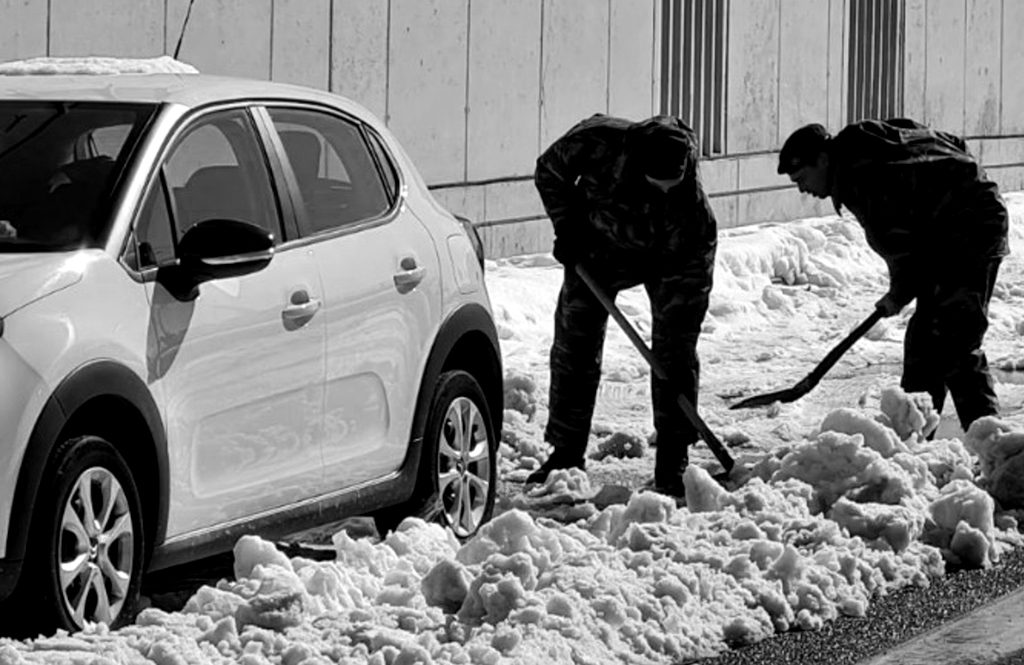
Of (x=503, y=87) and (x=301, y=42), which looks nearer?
(x=301, y=42)

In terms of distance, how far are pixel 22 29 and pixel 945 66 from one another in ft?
48.4

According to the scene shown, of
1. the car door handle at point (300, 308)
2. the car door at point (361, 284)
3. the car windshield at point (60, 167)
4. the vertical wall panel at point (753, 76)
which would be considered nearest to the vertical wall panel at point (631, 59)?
the vertical wall panel at point (753, 76)

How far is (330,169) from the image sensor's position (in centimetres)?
823

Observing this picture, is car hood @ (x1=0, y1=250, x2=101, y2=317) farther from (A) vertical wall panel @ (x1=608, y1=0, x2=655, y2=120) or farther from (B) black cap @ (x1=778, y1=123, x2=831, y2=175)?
(A) vertical wall panel @ (x1=608, y1=0, x2=655, y2=120)

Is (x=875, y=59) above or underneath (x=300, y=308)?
underneath

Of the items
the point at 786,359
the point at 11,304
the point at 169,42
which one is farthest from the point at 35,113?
the point at 786,359

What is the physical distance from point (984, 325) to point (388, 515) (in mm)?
3380

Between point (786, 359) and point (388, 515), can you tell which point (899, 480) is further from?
point (786, 359)

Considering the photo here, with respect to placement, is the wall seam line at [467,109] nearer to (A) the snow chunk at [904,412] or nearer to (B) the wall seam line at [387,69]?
(B) the wall seam line at [387,69]

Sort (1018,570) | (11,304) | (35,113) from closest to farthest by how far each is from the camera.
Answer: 1. (11,304)
2. (35,113)
3. (1018,570)

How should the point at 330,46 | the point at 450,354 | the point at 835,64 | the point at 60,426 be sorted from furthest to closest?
the point at 835,64 < the point at 330,46 < the point at 450,354 < the point at 60,426

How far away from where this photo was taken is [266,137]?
775cm

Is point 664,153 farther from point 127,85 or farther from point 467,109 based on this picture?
point 467,109

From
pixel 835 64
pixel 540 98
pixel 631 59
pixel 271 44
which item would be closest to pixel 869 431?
pixel 271 44
